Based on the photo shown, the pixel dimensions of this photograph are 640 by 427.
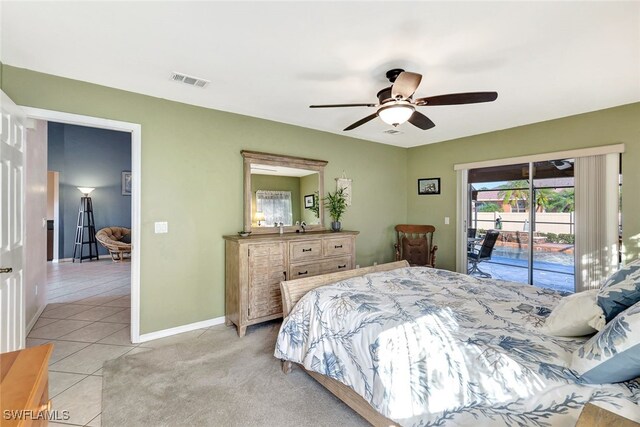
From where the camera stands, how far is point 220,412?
1.93 meters

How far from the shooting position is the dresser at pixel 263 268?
3102 millimetres

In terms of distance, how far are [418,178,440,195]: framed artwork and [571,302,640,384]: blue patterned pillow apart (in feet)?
13.5

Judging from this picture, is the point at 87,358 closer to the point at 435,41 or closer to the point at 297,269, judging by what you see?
the point at 297,269

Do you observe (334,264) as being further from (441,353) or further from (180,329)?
(441,353)

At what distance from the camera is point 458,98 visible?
223 centimetres

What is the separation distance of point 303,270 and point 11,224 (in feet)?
8.57

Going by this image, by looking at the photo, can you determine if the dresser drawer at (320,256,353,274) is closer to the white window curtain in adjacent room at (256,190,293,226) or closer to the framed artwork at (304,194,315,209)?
the white window curtain in adjacent room at (256,190,293,226)

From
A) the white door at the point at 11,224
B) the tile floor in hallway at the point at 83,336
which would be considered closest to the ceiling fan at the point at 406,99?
the white door at the point at 11,224

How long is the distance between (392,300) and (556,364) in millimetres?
940

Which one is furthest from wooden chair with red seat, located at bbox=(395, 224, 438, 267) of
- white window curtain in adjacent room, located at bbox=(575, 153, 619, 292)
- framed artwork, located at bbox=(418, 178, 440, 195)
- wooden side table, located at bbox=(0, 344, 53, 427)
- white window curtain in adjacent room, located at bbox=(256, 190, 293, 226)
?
wooden side table, located at bbox=(0, 344, 53, 427)

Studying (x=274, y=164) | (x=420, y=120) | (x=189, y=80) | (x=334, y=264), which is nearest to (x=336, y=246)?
(x=334, y=264)

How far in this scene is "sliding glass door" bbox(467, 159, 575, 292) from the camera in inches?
150

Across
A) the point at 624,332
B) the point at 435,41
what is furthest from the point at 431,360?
the point at 435,41

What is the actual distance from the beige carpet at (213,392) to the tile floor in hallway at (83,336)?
11cm
